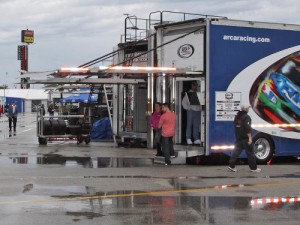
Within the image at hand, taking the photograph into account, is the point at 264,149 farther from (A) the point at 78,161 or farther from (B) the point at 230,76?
(A) the point at 78,161

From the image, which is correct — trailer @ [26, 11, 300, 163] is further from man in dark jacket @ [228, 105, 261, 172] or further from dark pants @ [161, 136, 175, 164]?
man in dark jacket @ [228, 105, 261, 172]

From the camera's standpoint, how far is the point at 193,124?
15281 mm

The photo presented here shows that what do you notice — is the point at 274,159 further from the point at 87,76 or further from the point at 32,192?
A: the point at 32,192

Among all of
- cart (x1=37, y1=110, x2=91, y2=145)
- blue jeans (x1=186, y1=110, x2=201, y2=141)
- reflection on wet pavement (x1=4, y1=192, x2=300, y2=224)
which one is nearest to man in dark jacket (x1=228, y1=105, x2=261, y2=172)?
blue jeans (x1=186, y1=110, x2=201, y2=141)

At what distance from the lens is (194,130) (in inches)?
600

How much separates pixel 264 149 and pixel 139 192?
5.78 m

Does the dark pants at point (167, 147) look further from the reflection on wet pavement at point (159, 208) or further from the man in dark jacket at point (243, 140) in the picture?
the reflection on wet pavement at point (159, 208)

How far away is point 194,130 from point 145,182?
4098 millimetres

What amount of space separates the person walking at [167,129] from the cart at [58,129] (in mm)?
6927

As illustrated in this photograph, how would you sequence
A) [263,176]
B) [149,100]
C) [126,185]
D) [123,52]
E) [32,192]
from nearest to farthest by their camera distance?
[32,192] → [126,185] → [263,176] → [149,100] → [123,52]

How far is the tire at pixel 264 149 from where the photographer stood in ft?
48.5

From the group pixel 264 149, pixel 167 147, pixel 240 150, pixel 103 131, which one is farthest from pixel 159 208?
pixel 103 131

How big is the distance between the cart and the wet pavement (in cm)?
449

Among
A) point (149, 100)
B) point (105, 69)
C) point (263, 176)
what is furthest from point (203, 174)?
point (149, 100)
